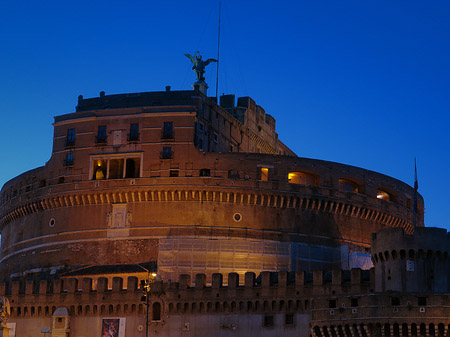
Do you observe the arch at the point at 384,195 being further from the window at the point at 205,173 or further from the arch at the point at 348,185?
the window at the point at 205,173

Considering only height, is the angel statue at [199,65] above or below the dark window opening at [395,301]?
above

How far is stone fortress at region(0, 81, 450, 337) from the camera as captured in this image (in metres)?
64.4

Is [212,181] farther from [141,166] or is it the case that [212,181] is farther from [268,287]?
[268,287]

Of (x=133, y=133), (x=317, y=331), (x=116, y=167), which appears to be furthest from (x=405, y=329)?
(x=116, y=167)

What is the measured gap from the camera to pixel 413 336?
50.1 meters

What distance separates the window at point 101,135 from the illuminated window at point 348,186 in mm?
21455

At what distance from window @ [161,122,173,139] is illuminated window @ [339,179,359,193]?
1594 centimetres

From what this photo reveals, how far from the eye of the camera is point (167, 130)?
7606 cm

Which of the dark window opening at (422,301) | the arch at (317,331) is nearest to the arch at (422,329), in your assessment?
the dark window opening at (422,301)

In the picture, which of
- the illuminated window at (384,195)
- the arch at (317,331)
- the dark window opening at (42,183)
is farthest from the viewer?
the illuminated window at (384,195)

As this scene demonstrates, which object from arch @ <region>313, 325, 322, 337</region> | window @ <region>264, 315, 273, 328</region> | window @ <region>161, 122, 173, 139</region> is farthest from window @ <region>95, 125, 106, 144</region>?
arch @ <region>313, 325, 322, 337</region>

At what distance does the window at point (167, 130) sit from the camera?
2987 inches

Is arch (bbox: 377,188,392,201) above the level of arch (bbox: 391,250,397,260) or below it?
above

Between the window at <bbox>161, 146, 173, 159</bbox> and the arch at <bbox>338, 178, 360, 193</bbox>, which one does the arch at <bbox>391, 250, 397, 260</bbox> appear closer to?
the arch at <bbox>338, 178, 360, 193</bbox>
